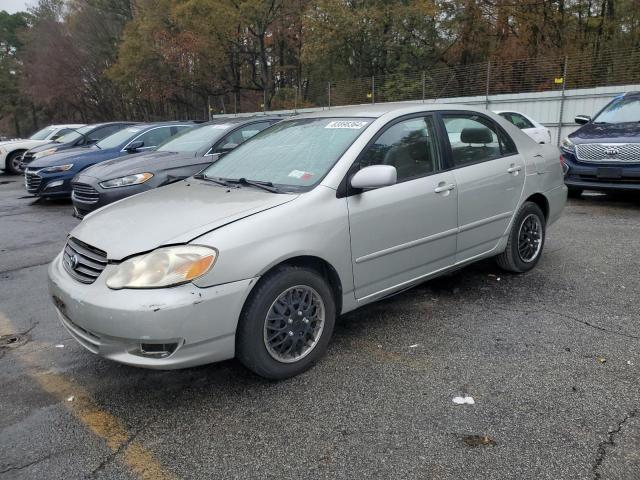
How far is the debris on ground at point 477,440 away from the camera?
247 cm

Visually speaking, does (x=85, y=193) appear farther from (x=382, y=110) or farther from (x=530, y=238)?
(x=530, y=238)

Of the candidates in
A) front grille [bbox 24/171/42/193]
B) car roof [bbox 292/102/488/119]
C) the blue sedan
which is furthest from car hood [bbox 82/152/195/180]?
car roof [bbox 292/102/488/119]

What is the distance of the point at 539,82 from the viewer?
16.0m

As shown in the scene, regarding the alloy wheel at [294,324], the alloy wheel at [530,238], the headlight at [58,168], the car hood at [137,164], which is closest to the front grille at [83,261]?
the alloy wheel at [294,324]

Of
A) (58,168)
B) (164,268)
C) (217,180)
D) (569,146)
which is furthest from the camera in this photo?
(58,168)

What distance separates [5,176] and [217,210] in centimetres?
1609

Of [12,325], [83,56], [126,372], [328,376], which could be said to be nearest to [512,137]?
[328,376]

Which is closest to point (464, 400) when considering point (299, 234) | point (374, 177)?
point (299, 234)

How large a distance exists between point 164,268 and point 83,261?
26.0 inches

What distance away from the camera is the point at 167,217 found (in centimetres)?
312

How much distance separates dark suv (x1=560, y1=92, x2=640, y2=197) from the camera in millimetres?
7480

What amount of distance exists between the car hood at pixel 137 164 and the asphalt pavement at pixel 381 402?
3209 mm

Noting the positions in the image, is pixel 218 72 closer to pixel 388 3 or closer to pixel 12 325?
pixel 388 3

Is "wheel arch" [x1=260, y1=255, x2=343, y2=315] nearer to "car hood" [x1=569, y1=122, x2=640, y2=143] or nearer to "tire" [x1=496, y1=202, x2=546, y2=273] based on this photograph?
"tire" [x1=496, y1=202, x2=546, y2=273]
